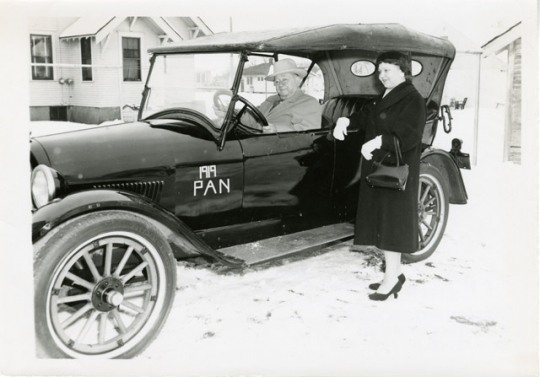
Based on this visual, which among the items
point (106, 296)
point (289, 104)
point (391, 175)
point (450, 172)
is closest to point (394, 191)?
point (391, 175)

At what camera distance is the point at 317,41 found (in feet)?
12.1

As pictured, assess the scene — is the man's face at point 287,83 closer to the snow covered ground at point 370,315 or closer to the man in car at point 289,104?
the man in car at point 289,104

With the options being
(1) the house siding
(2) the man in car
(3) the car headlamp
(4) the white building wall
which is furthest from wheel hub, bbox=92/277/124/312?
(1) the house siding

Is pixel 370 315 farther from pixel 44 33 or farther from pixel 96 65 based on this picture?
pixel 96 65

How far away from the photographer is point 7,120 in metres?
3.43

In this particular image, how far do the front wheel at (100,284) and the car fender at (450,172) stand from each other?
2.68 metres

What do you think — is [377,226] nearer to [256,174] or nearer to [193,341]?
[256,174]

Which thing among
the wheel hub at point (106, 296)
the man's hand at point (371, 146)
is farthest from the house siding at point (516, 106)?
the wheel hub at point (106, 296)

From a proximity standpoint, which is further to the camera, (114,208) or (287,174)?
(287,174)

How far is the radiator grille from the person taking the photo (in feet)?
10.9

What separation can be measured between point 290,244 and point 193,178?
907mm

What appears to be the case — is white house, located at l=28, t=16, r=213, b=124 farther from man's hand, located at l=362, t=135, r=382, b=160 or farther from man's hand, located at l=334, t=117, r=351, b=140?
man's hand, located at l=362, t=135, r=382, b=160

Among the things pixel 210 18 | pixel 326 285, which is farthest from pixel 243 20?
pixel 326 285

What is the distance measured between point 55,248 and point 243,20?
7.13 ft
